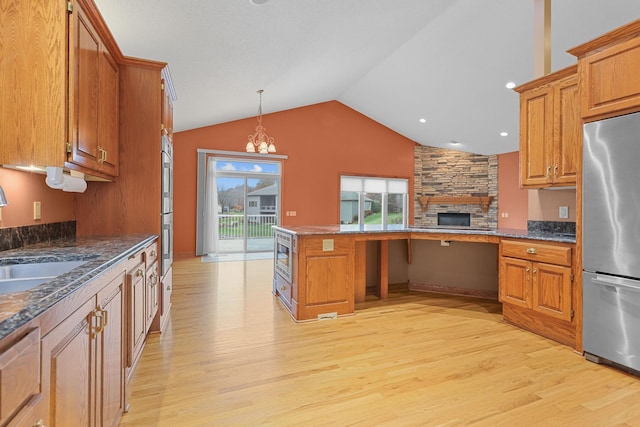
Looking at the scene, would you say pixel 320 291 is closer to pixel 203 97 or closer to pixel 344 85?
pixel 203 97

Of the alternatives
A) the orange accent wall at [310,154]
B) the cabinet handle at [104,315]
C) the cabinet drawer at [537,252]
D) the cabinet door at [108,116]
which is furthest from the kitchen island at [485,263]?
the orange accent wall at [310,154]

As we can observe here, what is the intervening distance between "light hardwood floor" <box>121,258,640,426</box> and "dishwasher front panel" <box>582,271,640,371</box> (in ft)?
0.43

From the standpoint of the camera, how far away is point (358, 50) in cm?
488

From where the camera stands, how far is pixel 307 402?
1727mm

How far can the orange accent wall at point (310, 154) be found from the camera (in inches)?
263

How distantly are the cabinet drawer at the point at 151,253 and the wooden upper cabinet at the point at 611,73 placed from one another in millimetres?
3328

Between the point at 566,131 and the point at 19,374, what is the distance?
11.6 ft

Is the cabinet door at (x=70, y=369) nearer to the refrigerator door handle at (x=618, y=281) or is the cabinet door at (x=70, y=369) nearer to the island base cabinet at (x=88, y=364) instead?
the island base cabinet at (x=88, y=364)

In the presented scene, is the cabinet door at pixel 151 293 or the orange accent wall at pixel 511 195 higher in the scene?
the orange accent wall at pixel 511 195

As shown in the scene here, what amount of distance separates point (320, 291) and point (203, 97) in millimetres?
3643

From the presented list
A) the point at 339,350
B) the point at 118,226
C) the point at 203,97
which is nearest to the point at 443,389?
the point at 339,350

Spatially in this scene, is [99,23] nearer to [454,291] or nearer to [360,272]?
[360,272]

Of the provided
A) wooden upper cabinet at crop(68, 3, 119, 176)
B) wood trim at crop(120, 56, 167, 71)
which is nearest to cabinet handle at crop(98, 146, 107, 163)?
wooden upper cabinet at crop(68, 3, 119, 176)

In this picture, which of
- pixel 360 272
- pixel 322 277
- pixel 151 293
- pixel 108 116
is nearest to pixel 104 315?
pixel 151 293
